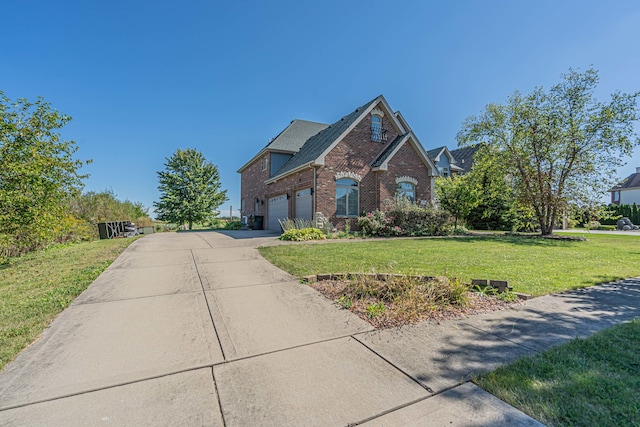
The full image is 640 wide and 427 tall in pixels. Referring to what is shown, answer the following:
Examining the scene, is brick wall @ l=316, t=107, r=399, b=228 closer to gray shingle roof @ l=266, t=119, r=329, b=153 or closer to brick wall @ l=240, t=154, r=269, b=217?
gray shingle roof @ l=266, t=119, r=329, b=153

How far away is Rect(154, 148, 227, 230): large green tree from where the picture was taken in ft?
98.8

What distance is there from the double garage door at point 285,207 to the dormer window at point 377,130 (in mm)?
5025

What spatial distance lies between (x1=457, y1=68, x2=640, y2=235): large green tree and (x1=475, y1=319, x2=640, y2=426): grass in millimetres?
15620

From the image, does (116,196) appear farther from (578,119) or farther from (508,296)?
(578,119)

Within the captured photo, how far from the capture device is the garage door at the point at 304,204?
15.0m

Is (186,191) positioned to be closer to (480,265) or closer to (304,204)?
(304,204)

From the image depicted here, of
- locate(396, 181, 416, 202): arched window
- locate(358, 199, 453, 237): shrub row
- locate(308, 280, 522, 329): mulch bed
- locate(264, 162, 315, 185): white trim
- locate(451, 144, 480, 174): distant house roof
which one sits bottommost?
locate(308, 280, 522, 329): mulch bed

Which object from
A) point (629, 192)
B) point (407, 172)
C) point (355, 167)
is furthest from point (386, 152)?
point (629, 192)

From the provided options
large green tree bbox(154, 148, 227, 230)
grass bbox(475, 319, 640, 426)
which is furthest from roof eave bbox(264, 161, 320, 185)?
large green tree bbox(154, 148, 227, 230)

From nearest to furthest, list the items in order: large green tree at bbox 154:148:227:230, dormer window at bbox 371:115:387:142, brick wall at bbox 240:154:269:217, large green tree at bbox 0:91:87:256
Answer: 1. large green tree at bbox 0:91:87:256
2. dormer window at bbox 371:115:387:142
3. brick wall at bbox 240:154:269:217
4. large green tree at bbox 154:148:227:230

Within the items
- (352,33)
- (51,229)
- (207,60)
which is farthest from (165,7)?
(51,229)

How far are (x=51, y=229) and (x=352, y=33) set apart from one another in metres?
13.1

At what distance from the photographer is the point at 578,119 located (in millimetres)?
14445

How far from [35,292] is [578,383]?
7.64 meters
